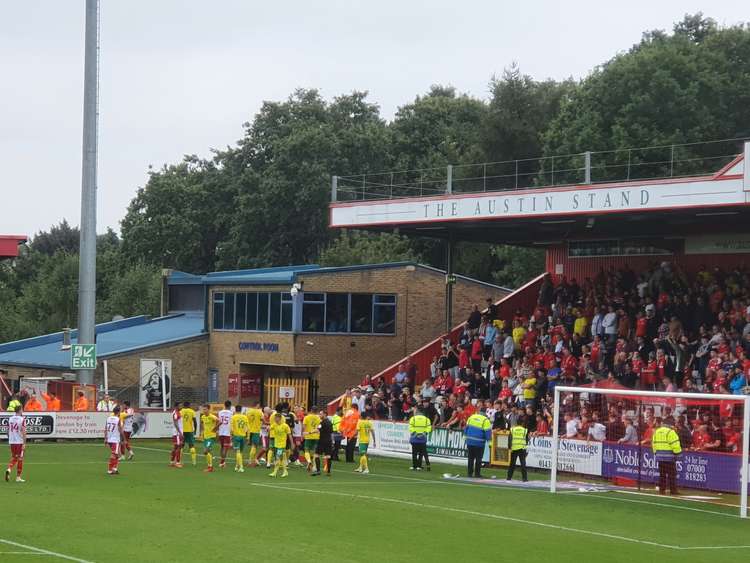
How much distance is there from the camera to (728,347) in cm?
3459

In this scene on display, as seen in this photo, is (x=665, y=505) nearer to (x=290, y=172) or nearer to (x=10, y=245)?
(x=10, y=245)

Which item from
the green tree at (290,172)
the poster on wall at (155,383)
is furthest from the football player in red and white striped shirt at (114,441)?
the green tree at (290,172)

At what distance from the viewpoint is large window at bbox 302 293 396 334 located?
1982 inches

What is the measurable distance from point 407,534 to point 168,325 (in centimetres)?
4129

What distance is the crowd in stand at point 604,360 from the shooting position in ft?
107

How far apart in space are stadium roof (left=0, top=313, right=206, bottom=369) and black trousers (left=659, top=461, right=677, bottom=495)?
2780cm

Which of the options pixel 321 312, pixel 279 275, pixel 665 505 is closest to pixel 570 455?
pixel 665 505

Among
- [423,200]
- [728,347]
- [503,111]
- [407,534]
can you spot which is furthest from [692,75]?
[407,534]

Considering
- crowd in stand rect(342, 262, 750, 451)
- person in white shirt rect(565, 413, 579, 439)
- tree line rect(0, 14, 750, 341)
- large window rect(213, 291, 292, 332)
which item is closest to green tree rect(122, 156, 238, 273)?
tree line rect(0, 14, 750, 341)

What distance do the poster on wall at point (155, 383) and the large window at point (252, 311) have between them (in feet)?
10.6

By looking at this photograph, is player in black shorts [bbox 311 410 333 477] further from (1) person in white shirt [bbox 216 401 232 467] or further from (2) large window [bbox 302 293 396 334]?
(2) large window [bbox 302 293 396 334]

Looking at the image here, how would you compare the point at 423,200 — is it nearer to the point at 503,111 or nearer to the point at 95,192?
the point at 95,192

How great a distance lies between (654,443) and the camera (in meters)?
29.3

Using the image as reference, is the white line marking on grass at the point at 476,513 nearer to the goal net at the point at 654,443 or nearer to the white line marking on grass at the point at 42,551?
the goal net at the point at 654,443
